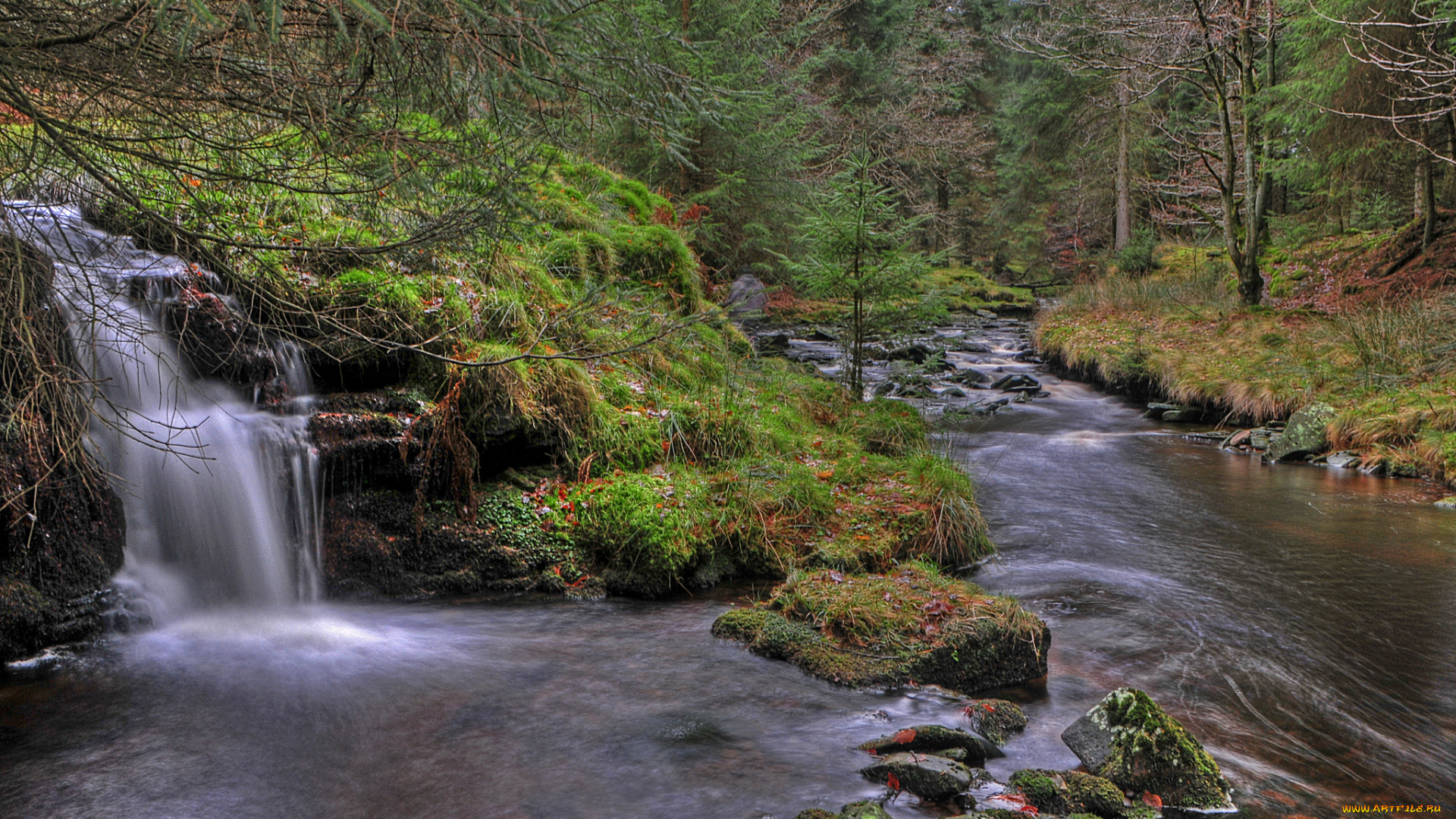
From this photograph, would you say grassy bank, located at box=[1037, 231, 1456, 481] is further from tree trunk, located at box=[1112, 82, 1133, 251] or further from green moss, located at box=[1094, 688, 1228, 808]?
green moss, located at box=[1094, 688, 1228, 808]

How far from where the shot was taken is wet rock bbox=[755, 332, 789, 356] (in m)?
14.8

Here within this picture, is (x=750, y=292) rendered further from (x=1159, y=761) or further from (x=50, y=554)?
(x=1159, y=761)

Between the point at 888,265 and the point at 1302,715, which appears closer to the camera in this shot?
the point at 1302,715

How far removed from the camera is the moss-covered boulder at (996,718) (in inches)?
150

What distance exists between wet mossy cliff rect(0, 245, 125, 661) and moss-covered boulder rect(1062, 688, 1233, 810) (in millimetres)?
4973

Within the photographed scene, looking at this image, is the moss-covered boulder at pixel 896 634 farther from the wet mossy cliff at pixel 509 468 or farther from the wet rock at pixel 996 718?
the wet rock at pixel 996 718

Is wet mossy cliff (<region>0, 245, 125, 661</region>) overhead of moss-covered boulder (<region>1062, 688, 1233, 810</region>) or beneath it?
overhead

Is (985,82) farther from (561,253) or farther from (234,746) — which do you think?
(234,746)

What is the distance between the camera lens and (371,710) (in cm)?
402

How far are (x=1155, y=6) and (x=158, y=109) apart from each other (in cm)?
2447

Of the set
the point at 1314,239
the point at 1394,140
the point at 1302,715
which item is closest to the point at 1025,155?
the point at 1314,239

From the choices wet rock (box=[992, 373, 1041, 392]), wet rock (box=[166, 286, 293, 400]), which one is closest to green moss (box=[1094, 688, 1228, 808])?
wet rock (box=[166, 286, 293, 400])

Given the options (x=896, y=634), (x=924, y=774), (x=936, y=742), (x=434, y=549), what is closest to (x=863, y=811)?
(x=924, y=774)

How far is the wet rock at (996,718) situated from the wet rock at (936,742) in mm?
163
